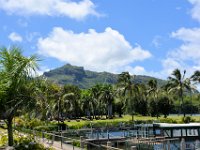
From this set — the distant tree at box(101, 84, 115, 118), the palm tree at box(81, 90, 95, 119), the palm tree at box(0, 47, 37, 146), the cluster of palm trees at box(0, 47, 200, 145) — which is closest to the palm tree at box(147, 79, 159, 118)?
the cluster of palm trees at box(0, 47, 200, 145)

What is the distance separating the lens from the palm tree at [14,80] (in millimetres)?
27594

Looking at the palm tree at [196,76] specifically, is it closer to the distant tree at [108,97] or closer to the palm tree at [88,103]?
the distant tree at [108,97]

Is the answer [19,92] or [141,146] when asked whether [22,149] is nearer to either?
[19,92]

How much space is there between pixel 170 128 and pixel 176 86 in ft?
170

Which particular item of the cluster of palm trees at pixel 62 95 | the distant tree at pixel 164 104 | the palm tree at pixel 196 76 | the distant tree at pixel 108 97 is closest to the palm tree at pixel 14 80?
the cluster of palm trees at pixel 62 95

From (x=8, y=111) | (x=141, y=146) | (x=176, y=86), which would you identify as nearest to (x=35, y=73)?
(x=8, y=111)

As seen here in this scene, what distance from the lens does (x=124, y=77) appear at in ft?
301

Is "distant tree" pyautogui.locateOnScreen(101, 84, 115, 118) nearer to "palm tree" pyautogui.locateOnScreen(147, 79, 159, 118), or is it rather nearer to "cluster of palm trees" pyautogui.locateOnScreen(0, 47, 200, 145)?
"cluster of palm trees" pyautogui.locateOnScreen(0, 47, 200, 145)

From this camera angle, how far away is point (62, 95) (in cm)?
7888

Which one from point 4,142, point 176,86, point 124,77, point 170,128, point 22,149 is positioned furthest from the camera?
point 176,86

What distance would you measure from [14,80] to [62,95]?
51201mm

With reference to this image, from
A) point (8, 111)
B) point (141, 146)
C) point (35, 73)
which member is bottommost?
point (141, 146)

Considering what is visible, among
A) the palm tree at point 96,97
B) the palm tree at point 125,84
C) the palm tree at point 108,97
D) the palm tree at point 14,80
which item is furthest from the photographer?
the palm tree at point 96,97

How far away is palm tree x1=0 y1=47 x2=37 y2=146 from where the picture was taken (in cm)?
2759
